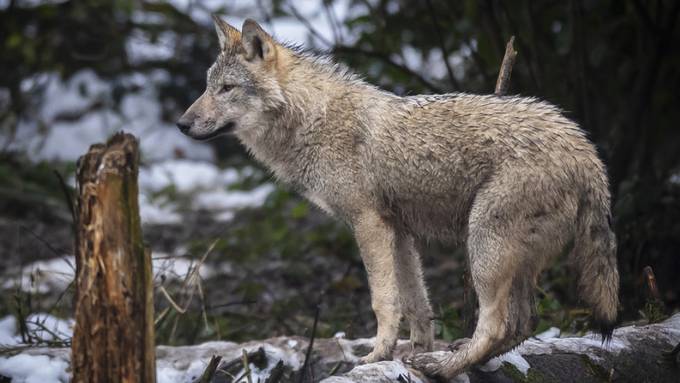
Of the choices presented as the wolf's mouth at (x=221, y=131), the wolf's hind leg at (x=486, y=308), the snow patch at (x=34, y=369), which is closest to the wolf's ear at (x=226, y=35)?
the wolf's mouth at (x=221, y=131)

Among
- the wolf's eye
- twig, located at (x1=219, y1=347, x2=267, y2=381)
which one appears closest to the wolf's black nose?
the wolf's eye

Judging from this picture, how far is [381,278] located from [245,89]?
143 centimetres

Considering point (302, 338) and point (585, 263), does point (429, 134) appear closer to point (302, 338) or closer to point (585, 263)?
point (585, 263)

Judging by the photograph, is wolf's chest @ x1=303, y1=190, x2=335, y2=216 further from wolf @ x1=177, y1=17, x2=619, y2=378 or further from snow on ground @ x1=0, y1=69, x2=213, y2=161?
snow on ground @ x1=0, y1=69, x2=213, y2=161

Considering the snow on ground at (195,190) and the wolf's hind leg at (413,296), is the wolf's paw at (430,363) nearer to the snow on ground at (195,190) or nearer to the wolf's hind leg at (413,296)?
the wolf's hind leg at (413,296)

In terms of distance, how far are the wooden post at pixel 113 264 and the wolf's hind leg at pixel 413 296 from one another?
213cm

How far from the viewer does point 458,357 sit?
445 cm

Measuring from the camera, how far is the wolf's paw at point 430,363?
4.42 m

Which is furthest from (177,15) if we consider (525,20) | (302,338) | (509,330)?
(509,330)

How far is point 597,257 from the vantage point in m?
4.56

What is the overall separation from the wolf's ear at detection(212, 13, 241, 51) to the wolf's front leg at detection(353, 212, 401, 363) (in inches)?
56.1

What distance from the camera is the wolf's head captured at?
17.7 ft

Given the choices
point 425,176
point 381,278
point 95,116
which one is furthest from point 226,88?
point 95,116

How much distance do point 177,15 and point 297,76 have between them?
3.78 meters
